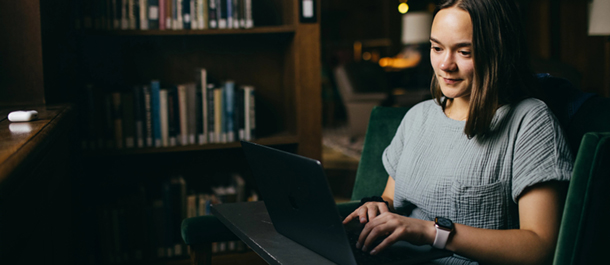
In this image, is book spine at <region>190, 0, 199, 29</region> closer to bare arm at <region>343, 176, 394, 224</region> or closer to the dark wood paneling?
the dark wood paneling

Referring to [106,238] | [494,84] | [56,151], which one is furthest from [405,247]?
[106,238]

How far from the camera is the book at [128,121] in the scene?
2.11 m

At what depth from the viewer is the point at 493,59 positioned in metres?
1.06

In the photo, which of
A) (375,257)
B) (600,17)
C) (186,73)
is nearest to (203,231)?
(375,257)

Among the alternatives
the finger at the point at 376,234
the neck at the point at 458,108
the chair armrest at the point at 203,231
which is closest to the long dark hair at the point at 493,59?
the neck at the point at 458,108

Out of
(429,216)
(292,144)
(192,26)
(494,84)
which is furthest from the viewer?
(292,144)

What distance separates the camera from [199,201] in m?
2.32

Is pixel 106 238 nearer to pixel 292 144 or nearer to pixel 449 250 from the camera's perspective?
pixel 292 144

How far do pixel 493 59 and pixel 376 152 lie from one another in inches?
26.0

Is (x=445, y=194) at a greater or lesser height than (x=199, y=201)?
greater

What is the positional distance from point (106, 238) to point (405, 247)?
1.68 metres

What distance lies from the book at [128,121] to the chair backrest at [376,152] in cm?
105

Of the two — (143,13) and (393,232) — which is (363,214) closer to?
(393,232)

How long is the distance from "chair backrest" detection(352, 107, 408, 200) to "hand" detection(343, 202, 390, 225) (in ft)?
1.60
